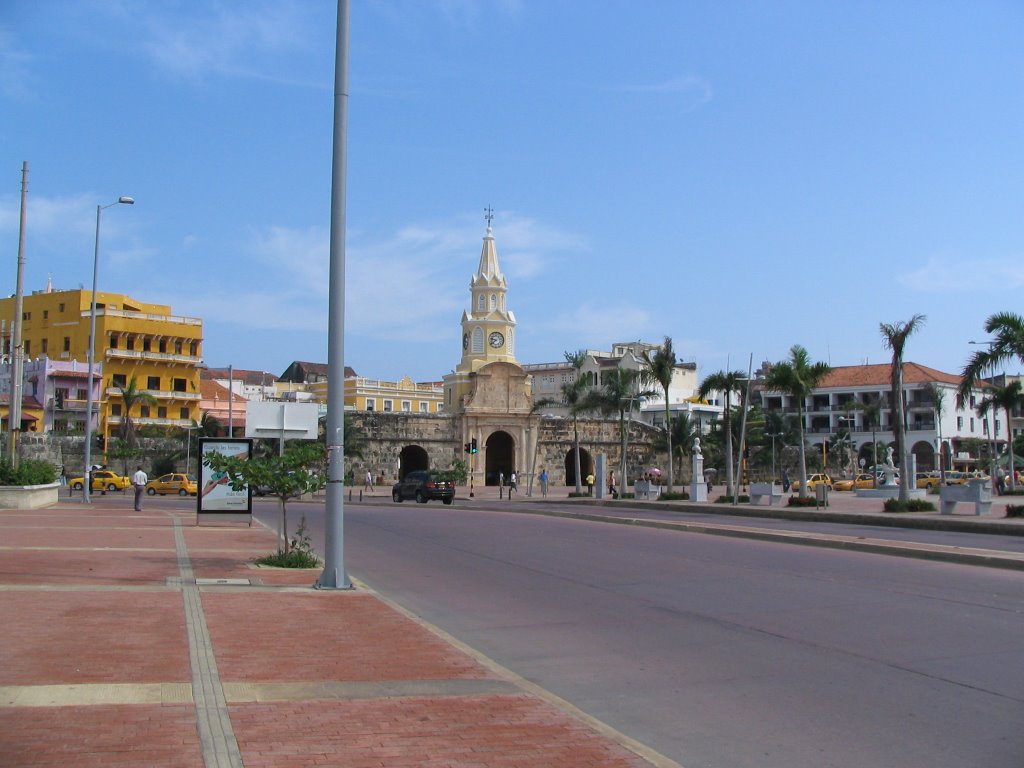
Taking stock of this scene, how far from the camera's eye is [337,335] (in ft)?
46.3

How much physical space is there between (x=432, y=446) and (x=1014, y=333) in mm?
48163

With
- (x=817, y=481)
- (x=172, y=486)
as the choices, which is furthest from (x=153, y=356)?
(x=817, y=481)

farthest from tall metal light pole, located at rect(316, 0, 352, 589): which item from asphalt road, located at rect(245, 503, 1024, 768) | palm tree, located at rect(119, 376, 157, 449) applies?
palm tree, located at rect(119, 376, 157, 449)

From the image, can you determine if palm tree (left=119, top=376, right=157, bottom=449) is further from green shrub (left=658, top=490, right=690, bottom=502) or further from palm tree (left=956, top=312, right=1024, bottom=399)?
palm tree (left=956, top=312, right=1024, bottom=399)

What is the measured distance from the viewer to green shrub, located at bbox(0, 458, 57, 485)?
34.3 m

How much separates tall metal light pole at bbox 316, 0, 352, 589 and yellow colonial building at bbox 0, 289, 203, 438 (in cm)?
6902

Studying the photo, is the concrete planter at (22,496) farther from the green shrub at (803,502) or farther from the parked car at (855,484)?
the parked car at (855,484)

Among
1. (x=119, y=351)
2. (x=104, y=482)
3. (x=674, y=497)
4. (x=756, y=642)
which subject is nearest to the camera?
(x=756, y=642)

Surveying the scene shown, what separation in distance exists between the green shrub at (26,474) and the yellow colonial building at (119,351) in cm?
4073

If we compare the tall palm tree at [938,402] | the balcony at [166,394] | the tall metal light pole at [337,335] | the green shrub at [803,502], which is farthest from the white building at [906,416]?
the tall metal light pole at [337,335]

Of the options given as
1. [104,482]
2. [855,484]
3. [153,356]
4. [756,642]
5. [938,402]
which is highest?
[153,356]

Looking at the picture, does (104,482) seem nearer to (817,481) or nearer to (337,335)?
(817,481)

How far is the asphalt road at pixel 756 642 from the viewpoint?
7027 mm

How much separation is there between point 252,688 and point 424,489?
139 ft
